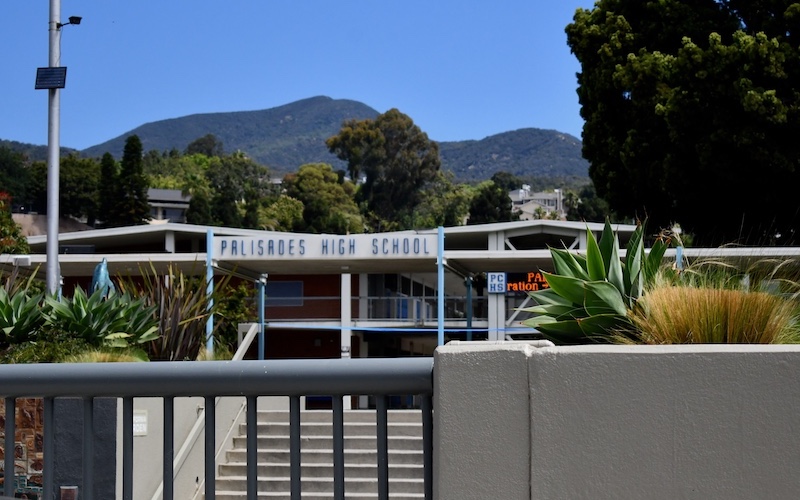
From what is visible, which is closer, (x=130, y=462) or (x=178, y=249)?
(x=130, y=462)

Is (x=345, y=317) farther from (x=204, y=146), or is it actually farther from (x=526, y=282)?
(x=204, y=146)

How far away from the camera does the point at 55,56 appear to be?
22688mm

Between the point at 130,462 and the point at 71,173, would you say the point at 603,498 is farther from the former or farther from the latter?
the point at 71,173

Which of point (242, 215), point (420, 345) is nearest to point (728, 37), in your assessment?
point (420, 345)


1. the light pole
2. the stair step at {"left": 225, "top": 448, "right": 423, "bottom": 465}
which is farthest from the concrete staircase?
the light pole

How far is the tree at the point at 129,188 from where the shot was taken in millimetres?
84312

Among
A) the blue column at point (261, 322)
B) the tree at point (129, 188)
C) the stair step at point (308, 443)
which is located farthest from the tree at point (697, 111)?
the tree at point (129, 188)

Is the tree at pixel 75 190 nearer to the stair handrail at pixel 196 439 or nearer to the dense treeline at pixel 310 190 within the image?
the dense treeline at pixel 310 190

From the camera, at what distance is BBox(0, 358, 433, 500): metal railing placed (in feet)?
9.74

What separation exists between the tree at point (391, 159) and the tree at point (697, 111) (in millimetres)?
83987

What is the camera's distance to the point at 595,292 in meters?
3.67

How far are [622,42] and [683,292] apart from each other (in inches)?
1379

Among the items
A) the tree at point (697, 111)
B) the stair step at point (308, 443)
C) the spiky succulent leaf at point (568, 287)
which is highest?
the tree at point (697, 111)

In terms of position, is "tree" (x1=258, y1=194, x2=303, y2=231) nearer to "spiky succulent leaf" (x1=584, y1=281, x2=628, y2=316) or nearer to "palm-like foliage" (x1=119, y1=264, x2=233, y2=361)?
"palm-like foliage" (x1=119, y1=264, x2=233, y2=361)
